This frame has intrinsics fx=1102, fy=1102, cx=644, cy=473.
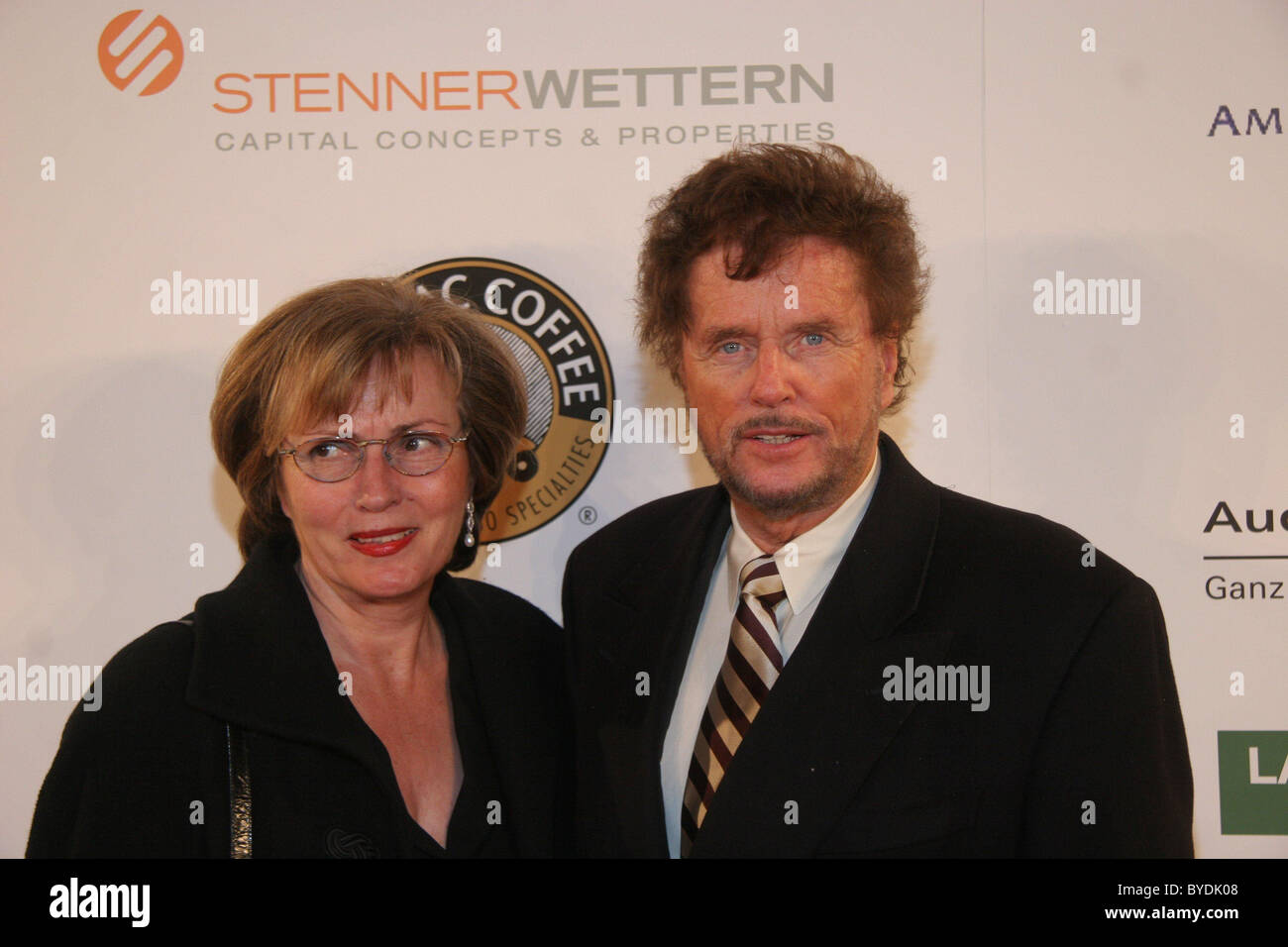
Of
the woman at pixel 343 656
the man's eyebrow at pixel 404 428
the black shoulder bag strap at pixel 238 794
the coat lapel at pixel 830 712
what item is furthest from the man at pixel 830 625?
the black shoulder bag strap at pixel 238 794

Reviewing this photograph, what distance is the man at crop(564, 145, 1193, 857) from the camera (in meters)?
1.84

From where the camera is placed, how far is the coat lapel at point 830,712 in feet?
6.07

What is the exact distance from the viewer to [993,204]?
254cm

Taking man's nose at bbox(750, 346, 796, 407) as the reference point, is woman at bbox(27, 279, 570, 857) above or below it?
below

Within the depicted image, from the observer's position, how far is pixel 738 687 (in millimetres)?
2020

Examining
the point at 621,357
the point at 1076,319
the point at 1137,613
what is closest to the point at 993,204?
the point at 1076,319

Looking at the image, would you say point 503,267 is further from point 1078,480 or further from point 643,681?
point 1078,480

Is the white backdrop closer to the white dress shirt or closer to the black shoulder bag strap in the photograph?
the white dress shirt

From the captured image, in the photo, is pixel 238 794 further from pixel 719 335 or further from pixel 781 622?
pixel 719 335

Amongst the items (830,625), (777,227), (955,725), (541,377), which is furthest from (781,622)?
(541,377)

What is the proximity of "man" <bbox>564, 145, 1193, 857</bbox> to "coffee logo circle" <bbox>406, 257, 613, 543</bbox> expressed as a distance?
1.01 feet

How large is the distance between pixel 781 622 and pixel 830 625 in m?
0.13

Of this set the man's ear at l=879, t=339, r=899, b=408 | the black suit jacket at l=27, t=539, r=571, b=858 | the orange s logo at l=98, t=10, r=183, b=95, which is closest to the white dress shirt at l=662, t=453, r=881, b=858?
the man's ear at l=879, t=339, r=899, b=408

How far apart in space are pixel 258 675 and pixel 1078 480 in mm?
1804
